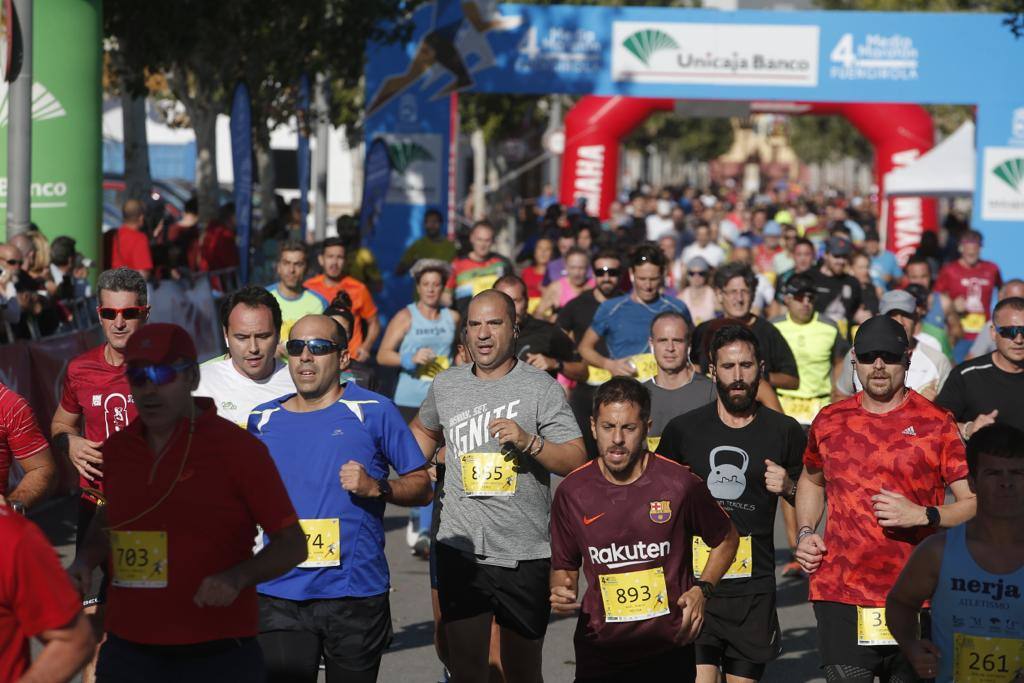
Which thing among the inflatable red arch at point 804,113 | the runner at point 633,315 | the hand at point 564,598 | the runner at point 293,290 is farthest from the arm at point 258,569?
the inflatable red arch at point 804,113

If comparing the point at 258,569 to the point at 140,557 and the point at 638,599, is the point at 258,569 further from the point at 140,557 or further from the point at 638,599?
the point at 638,599

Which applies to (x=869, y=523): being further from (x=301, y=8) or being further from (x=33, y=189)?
(x=301, y=8)

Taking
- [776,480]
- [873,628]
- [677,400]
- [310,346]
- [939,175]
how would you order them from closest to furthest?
[310,346] < [873,628] < [776,480] < [677,400] < [939,175]

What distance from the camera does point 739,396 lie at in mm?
6414

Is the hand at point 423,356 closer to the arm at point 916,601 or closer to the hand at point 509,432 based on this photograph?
the hand at point 509,432

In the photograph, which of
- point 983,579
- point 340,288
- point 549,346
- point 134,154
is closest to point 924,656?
point 983,579

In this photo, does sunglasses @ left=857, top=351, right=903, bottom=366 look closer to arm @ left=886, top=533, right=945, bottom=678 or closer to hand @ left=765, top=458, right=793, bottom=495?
hand @ left=765, top=458, right=793, bottom=495

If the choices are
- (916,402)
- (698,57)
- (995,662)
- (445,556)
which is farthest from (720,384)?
(698,57)

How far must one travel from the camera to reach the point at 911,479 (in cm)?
573

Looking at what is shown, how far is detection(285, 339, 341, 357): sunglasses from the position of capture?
219 inches

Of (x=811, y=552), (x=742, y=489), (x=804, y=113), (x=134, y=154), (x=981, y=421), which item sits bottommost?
(x=811, y=552)

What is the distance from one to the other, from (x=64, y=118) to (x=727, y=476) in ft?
28.2

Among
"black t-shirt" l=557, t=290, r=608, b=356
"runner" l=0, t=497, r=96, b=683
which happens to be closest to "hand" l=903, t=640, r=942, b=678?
"runner" l=0, t=497, r=96, b=683

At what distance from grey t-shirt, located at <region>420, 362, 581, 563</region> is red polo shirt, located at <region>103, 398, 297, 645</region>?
180 centimetres
